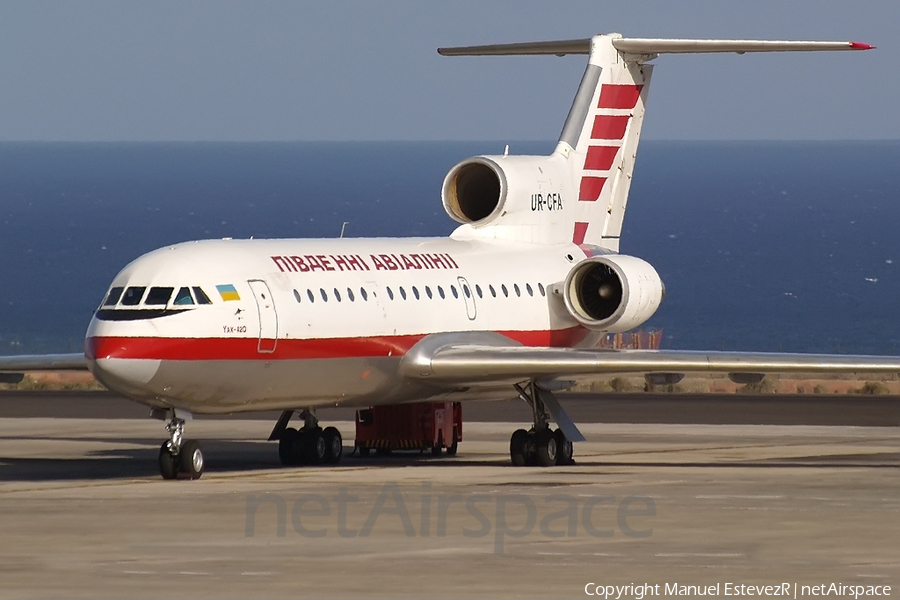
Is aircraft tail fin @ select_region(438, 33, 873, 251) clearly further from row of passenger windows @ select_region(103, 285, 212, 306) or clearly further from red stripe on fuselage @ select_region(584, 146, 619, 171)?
row of passenger windows @ select_region(103, 285, 212, 306)

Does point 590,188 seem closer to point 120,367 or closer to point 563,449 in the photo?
point 563,449

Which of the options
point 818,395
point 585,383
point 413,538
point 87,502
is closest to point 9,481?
point 87,502

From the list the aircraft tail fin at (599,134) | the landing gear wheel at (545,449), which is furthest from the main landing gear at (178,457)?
the aircraft tail fin at (599,134)

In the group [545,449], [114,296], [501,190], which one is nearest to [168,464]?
[114,296]

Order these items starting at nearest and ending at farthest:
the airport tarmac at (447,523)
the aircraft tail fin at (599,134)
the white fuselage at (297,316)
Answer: the airport tarmac at (447,523), the white fuselage at (297,316), the aircraft tail fin at (599,134)

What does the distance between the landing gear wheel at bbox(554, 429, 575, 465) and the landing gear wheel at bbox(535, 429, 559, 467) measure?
0.33 feet

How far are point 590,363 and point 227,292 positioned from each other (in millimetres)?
5342

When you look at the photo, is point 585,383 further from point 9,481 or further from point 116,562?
point 116,562

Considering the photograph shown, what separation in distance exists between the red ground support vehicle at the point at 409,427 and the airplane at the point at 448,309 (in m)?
0.47

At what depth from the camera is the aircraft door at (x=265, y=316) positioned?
25.1 metres

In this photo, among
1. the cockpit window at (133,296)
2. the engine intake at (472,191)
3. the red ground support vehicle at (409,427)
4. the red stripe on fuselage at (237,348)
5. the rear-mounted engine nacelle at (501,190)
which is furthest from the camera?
the engine intake at (472,191)

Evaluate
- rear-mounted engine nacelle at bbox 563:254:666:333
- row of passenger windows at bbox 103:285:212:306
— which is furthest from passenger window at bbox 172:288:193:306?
rear-mounted engine nacelle at bbox 563:254:666:333

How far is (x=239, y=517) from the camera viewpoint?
65.9ft

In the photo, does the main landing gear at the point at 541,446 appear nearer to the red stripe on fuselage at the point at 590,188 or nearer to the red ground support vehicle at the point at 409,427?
the red ground support vehicle at the point at 409,427
